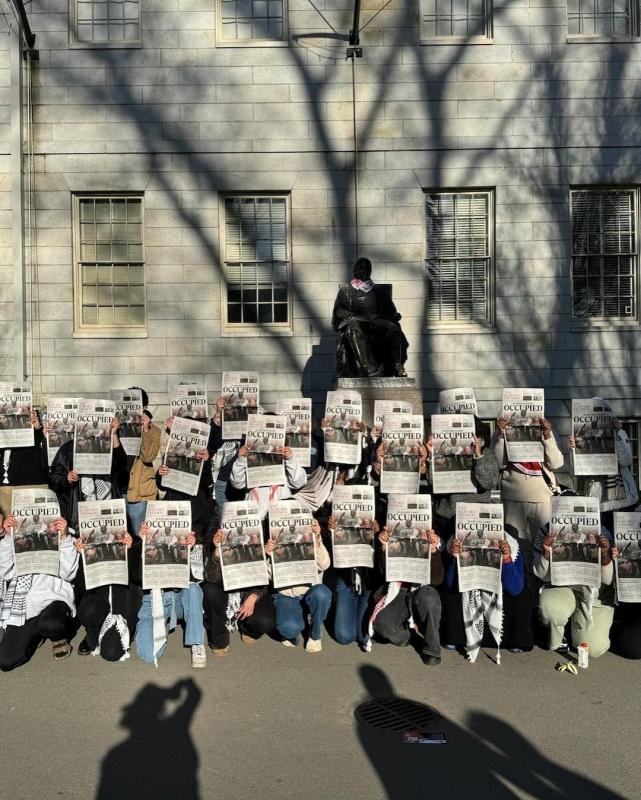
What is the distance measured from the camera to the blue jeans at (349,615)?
668cm

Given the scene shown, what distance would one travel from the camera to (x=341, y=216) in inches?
491

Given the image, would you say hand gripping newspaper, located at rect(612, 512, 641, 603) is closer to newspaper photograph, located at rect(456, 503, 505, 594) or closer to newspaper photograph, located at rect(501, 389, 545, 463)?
newspaper photograph, located at rect(456, 503, 505, 594)

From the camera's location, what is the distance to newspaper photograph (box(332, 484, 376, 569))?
6.58m

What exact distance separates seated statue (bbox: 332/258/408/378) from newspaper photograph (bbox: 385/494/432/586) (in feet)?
12.1

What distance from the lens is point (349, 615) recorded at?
22.1 ft

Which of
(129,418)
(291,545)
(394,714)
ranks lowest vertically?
(394,714)

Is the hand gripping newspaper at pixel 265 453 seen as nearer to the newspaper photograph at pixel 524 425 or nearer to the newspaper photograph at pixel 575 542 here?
the newspaper photograph at pixel 524 425

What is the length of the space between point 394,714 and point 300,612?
4.73 ft

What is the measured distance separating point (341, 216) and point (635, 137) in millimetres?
4693

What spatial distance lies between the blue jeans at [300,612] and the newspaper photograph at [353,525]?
0.27 metres

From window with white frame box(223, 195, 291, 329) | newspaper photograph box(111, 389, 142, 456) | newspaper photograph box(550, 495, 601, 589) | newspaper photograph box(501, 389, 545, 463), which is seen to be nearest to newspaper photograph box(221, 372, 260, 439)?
newspaper photograph box(111, 389, 142, 456)

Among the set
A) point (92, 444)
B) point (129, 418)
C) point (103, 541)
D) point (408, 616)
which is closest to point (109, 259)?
point (129, 418)

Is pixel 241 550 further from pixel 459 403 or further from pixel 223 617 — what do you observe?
pixel 459 403

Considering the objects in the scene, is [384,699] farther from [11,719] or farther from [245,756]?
[11,719]
